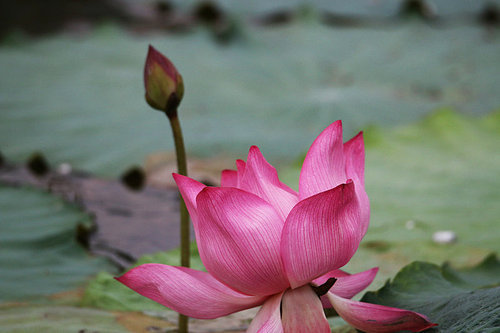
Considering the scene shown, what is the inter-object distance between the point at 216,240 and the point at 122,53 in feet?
5.93

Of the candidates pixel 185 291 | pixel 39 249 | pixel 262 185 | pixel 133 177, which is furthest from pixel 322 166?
pixel 133 177

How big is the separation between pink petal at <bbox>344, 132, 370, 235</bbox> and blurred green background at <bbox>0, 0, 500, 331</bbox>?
0.28 meters

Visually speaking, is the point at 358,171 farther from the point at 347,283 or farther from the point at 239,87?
the point at 239,87

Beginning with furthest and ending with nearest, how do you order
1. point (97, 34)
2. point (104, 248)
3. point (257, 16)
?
1. point (257, 16)
2. point (97, 34)
3. point (104, 248)

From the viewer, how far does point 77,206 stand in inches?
46.2

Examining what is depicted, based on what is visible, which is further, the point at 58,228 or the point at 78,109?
Result: the point at 78,109

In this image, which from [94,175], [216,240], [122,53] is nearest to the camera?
[216,240]

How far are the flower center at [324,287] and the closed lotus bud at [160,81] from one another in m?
0.30

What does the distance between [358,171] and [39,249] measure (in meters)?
0.74

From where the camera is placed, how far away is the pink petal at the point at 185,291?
1.59ft

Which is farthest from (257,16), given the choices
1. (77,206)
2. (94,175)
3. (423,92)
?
(77,206)

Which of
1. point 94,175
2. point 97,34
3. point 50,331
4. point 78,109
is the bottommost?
point 50,331

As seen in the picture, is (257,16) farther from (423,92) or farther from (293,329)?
(293,329)

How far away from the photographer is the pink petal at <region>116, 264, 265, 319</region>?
0.49 meters
